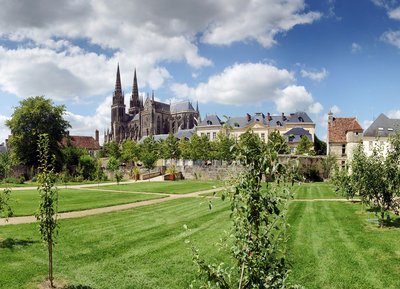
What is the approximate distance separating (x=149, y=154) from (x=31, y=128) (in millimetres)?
20183

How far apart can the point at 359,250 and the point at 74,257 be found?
10.4m

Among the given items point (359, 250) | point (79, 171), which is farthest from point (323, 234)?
point (79, 171)

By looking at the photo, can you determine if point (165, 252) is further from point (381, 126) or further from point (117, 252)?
point (381, 126)

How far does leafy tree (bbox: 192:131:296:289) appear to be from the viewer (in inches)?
195

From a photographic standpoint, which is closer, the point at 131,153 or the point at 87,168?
the point at 87,168

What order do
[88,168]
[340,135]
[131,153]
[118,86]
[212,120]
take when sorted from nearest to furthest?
[88,168], [340,135], [131,153], [212,120], [118,86]

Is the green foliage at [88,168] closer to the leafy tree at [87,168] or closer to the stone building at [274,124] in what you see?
the leafy tree at [87,168]

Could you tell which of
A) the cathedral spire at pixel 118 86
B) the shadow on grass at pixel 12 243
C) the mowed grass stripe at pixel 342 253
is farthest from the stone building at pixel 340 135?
the cathedral spire at pixel 118 86

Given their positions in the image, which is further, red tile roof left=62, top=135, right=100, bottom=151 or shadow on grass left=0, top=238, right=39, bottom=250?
red tile roof left=62, top=135, right=100, bottom=151

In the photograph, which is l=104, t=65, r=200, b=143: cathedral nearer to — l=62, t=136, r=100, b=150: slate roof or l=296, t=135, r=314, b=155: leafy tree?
l=62, t=136, r=100, b=150: slate roof

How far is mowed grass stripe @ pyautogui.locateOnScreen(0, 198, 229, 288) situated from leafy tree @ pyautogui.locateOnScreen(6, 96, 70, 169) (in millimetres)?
42736

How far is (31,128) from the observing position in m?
58.1

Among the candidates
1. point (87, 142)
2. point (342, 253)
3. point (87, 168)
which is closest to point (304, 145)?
point (87, 168)

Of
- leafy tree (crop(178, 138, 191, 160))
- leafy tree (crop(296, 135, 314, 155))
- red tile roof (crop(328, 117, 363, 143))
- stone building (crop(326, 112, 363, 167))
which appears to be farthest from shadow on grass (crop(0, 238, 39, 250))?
leafy tree (crop(296, 135, 314, 155))
